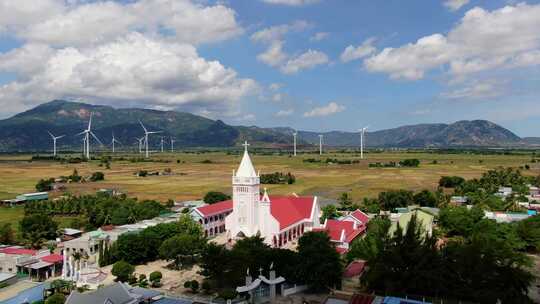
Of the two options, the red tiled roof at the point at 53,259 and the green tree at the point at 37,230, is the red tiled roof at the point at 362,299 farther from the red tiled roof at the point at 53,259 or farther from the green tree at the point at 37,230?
the green tree at the point at 37,230

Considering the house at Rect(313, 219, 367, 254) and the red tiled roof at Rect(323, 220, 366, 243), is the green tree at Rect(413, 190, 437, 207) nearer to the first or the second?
the house at Rect(313, 219, 367, 254)

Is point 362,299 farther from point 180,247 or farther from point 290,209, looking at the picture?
point 290,209

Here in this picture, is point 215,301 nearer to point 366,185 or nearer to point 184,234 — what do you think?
point 184,234

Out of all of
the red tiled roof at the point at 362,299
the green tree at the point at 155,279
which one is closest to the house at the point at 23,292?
the green tree at the point at 155,279

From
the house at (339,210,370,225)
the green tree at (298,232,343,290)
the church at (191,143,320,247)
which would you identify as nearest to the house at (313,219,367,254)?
the house at (339,210,370,225)

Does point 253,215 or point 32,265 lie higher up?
point 253,215

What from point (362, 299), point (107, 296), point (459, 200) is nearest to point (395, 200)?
point (459, 200)
